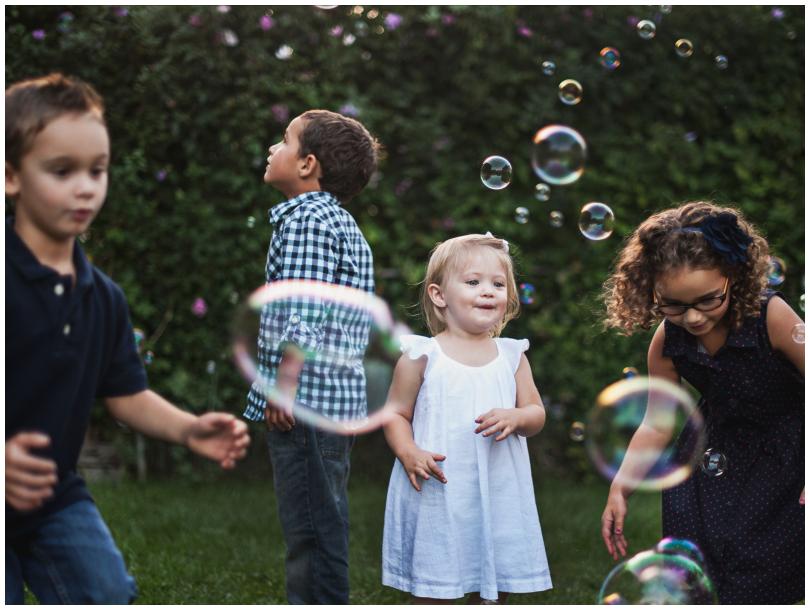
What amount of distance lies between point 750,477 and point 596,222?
1.35 metres

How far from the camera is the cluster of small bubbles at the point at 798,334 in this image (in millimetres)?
2814

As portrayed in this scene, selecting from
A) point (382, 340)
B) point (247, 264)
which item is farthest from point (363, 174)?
point (247, 264)

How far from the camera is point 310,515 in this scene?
2914 mm

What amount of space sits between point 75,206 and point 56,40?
3.66 meters

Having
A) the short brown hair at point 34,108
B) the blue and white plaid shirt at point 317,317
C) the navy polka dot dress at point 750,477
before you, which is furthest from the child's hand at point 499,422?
the short brown hair at point 34,108

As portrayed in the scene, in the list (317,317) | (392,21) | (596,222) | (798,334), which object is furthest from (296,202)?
(392,21)

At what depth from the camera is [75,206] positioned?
2.05m

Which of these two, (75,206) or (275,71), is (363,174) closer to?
(75,206)

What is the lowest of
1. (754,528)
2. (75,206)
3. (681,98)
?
(754,528)

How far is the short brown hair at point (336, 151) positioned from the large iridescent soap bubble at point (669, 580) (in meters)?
1.43

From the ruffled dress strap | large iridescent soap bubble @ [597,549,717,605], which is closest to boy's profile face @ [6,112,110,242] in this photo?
the ruffled dress strap

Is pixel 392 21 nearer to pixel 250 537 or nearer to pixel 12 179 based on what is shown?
pixel 250 537

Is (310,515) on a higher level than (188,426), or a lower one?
lower

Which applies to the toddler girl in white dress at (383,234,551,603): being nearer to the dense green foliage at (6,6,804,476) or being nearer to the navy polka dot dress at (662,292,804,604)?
the navy polka dot dress at (662,292,804,604)
